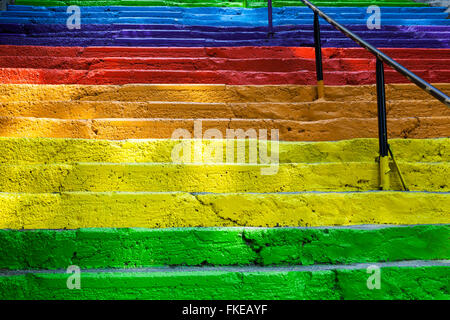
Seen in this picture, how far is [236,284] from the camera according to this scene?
3.98 ft

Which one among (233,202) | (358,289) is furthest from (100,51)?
(358,289)

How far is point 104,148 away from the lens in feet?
5.58

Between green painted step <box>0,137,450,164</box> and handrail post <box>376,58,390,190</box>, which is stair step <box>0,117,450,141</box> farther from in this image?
handrail post <box>376,58,390,190</box>

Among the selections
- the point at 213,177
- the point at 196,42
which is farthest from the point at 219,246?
the point at 196,42

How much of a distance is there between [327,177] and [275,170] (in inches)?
10.2

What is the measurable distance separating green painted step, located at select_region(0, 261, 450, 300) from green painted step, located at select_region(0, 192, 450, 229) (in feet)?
0.76

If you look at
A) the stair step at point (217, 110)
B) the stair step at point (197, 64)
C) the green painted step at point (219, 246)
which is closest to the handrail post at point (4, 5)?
the stair step at point (197, 64)

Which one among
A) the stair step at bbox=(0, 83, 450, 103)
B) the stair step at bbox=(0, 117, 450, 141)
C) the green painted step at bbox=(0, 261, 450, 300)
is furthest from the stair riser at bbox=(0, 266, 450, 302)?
the stair step at bbox=(0, 83, 450, 103)

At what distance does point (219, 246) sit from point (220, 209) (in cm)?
19

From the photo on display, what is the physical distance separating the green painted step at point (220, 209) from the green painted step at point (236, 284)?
233 mm

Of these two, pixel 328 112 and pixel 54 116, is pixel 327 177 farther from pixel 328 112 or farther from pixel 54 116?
pixel 54 116

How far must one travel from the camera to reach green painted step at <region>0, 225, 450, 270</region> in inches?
50.2

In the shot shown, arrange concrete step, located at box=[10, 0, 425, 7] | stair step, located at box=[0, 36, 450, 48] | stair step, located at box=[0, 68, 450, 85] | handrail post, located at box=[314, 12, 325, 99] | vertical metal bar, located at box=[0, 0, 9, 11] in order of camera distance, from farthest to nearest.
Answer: concrete step, located at box=[10, 0, 425, 7] < vertical metal bar, located at box=[0, 0, 9, 11] < stair step, located at box=[0, 36, 450, 48] < stair step, located at box=[0, 68, 450, 85] < handrail post, located at box=[314, 12, 325, 99]
